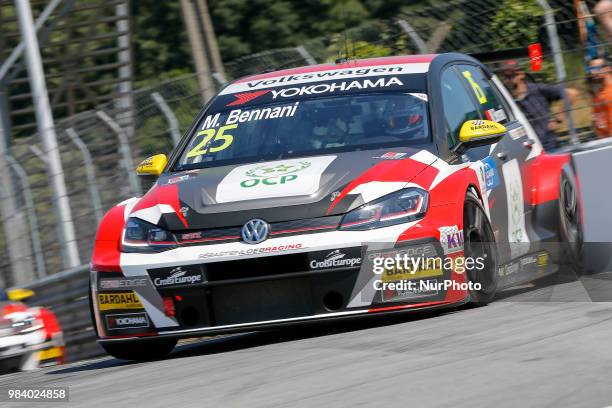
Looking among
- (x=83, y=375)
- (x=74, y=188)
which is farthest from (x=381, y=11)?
(x=83, y=375)

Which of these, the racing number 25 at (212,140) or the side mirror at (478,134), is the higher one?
the racing number 25 at (212,140)

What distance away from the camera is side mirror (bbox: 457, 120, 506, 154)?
766 cm

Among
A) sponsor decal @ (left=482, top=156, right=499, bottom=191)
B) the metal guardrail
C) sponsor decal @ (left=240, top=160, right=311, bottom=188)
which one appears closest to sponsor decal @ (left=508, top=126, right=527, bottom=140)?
sponsor decal @ (left=482, top=156, right=499, bottom=191)

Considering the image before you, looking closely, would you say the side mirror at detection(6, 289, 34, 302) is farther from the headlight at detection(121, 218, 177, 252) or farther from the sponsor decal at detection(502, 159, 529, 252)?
the sponsor decal at detection(502, 159, 529, 252)

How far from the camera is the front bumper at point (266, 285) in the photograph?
684 cm

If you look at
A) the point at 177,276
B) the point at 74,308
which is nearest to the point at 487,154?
the point at 177,276

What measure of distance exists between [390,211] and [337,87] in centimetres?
147

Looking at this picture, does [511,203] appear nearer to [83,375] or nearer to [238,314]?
[238,314]

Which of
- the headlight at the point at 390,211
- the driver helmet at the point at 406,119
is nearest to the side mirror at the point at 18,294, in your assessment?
the driver helmet at the point at 406,119

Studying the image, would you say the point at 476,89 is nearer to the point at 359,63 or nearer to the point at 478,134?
the point at 359,63

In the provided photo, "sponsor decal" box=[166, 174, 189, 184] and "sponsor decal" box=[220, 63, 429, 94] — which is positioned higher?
"sponsor decal" box=[220, 63, 429, 94]

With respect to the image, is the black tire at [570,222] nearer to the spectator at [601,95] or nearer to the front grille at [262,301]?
the spectator at [601,95]

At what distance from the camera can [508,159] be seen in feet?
27.5

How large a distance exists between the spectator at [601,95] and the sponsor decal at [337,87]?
365 centimetres
